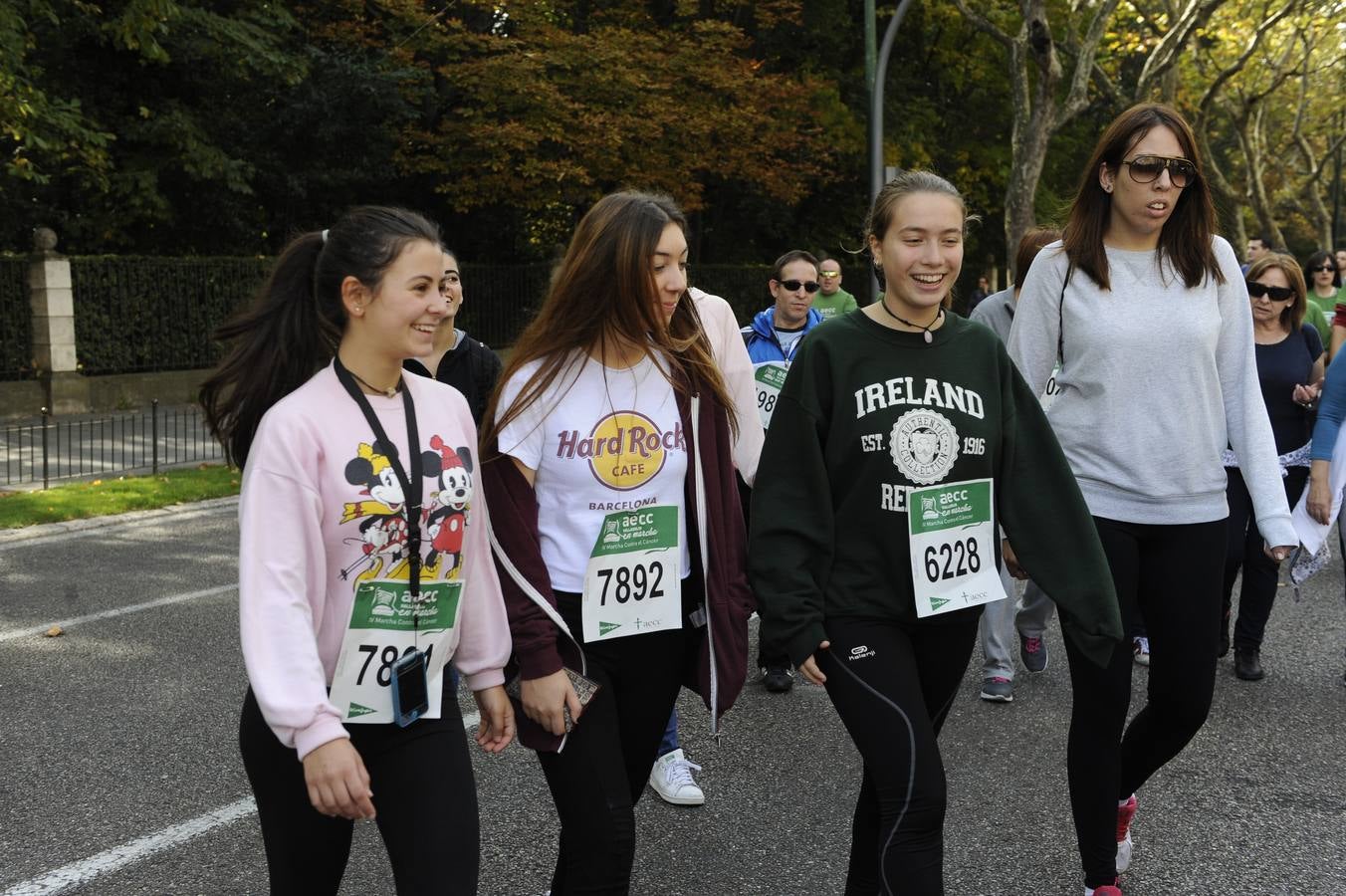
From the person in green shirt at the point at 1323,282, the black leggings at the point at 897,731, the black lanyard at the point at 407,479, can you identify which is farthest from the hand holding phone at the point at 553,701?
the person in green shirt at the point at 1323,282

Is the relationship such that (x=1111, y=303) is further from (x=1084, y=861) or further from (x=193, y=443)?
(x=193, y=443)

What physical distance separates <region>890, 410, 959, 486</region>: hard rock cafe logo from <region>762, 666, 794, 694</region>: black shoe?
312 centimetres

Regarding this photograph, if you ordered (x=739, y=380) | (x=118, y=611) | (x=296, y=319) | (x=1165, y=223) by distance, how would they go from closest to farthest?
(x=296, y=319)
(x=739, y=380)
(x=1165, y=223)
(x=118, y=611)

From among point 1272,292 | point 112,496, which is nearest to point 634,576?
point 1272,292

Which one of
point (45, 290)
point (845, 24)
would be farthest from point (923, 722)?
point (845, 24)

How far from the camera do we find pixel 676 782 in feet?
15.4

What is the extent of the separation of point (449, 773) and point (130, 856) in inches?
79.1

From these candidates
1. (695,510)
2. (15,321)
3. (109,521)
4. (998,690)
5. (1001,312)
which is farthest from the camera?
(15,321)

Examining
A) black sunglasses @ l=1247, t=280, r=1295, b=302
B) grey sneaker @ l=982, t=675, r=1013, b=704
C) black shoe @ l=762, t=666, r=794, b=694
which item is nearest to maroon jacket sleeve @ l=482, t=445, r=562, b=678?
black shoe @ l=762, t=666, r=794, b=694

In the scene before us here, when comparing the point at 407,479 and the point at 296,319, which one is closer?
the point at 407,479

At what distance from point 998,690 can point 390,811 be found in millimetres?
3870

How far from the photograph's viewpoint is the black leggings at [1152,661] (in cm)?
354

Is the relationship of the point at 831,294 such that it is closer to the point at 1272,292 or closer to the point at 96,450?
the point at 1272,292

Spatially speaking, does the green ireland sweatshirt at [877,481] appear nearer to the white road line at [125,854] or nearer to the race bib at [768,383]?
the white road line at [125,854]
